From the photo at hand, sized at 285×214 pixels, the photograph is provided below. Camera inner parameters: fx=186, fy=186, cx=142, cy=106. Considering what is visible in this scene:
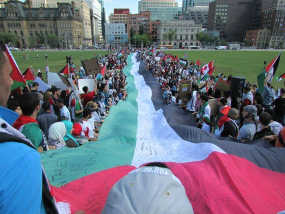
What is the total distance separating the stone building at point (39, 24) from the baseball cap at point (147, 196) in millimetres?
100620

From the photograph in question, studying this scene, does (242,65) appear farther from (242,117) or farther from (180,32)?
(180,32)

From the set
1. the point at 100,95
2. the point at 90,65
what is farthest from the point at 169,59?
the point at 100,95

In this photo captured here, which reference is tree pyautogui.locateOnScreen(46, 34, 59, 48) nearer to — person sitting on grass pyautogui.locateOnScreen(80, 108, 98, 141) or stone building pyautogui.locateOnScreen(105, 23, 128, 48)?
stone building pyautogui.locateOnScreen(105, 23, 128, 48)

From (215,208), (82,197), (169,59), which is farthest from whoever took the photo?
(169,59)

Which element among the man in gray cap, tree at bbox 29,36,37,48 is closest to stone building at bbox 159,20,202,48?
tree at bbox 29,36,37,48

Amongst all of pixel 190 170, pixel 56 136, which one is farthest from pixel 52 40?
pixel 190 170

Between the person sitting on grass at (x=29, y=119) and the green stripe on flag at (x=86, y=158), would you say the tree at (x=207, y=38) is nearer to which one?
the green stripe on flag at (x=86, y=158)

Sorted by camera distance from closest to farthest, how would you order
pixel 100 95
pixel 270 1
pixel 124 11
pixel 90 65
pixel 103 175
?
pixel 103 175 → pixel 100 95 → pixel 90 65 → pixel 270 1 → pixel 124 11

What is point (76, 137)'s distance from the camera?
3.85 m

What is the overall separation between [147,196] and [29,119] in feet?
7.18

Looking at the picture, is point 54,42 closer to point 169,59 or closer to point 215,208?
point 169,59

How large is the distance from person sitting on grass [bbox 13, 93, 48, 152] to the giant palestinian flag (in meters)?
0.31

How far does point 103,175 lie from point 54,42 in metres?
102

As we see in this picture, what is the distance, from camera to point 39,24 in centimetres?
9494
